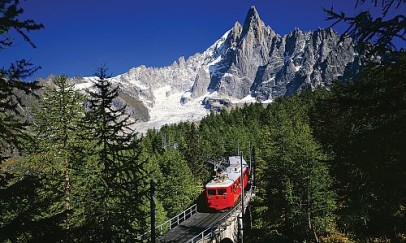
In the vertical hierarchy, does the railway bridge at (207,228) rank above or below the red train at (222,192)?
below

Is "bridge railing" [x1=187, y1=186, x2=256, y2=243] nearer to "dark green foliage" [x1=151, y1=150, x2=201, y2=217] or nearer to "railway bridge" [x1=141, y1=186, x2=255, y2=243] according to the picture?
"railway bridge" [x1=141, y1=186, x2=255, y2=243]

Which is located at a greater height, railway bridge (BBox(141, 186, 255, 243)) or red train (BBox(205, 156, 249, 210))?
red train (BBox(205, 156, 249, 210))

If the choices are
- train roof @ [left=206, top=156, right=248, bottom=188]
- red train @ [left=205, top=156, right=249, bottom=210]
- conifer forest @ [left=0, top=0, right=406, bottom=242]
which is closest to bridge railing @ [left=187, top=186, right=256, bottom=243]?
red train @ [left=205, top=156, right=249, bottom=210]

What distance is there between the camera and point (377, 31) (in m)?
6.49

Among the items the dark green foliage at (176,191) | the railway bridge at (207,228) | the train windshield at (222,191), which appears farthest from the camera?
the dark green foliage at (176,191)

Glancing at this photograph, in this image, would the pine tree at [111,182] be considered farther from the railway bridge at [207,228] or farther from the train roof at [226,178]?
the train roof at [226,178]

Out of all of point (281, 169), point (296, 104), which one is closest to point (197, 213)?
point (281, 169)

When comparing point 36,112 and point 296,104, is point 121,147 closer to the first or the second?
point 36,112

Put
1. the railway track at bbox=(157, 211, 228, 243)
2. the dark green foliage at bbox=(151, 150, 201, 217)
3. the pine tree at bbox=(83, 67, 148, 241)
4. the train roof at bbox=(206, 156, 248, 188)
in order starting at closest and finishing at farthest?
the pine tree at bbox=(83, 67, 148, 241) → the railway track at bbox=(157, 211, 228, 243) → the train roof at bbox=(206, 156, 248, 188) → the dark green foliage at bbox=(151, 150, 201, 217)

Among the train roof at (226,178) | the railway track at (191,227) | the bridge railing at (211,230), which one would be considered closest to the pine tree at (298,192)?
the train roof at (226,178)

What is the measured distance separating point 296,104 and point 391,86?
2884 inches

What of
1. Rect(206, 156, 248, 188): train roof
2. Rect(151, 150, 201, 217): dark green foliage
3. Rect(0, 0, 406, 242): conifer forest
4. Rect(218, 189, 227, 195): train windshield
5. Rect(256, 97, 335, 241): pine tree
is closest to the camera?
Rect(0, 0, 406, 242): conifer forest

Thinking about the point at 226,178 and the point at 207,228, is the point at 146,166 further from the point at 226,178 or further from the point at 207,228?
the point at 207,228

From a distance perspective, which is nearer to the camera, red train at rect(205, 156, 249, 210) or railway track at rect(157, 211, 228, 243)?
railway track at rect(157, 211, 228, 243)
